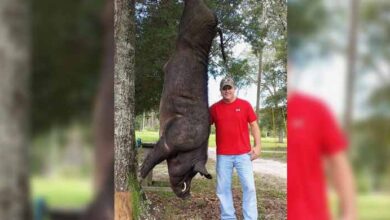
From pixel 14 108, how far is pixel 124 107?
1134 mm

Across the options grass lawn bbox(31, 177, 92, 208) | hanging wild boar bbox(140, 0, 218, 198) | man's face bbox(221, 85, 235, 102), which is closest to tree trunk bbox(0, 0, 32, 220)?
A: grass lawn bbox(31, 177, 92, 208)

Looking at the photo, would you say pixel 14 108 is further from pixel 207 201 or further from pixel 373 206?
pixel 207 201

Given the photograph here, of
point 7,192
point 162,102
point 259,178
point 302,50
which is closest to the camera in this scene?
point 7,192

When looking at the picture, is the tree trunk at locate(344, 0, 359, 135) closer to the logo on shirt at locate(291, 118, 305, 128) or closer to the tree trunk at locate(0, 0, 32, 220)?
the logo on shirt at locate(291, 118, 305, 128)

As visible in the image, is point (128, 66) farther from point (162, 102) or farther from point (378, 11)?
point (378, 11)

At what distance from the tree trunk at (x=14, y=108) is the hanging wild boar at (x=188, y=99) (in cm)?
93

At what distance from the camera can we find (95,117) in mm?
1909

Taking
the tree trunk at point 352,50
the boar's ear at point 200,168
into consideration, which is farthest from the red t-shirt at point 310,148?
the boar's ear at point 200,168

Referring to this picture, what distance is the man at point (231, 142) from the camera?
2.65m

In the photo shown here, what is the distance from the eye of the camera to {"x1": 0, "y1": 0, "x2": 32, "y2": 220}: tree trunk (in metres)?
1.59

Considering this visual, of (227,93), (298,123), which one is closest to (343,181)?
(298,123)

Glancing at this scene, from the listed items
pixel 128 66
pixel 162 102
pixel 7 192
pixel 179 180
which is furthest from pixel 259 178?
pixel 7 192

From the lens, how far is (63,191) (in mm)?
1925

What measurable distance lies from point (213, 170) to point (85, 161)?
37.3 inches
